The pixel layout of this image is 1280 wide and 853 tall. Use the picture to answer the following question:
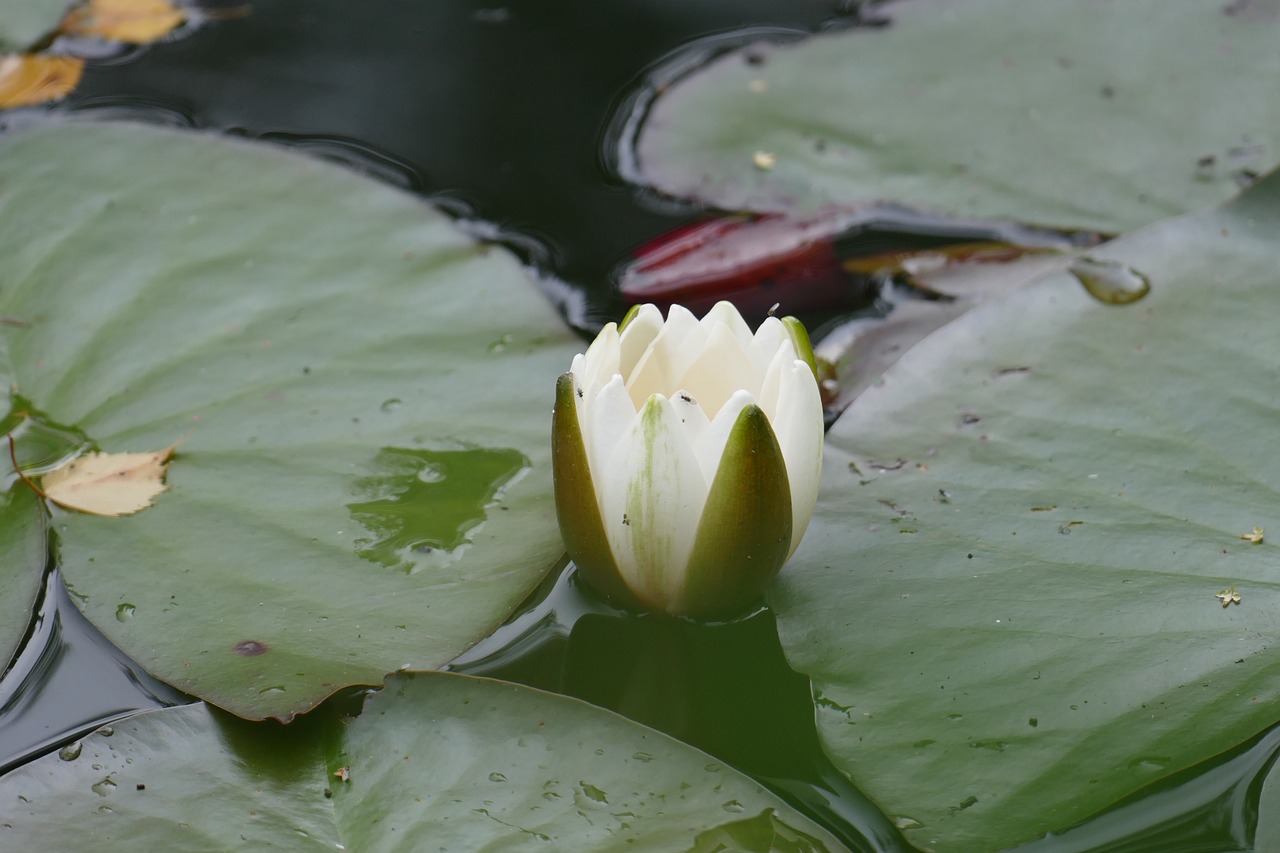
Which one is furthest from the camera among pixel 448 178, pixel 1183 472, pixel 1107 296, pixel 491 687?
pixel 448 178

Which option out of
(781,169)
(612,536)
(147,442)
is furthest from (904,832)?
(781,169)

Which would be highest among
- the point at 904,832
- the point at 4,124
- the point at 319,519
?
the point at 4,124

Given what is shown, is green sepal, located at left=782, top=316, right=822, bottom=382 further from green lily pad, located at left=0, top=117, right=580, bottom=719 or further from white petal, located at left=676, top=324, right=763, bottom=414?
green lily pad, located at left=0, top=117, right=580, bottom=719

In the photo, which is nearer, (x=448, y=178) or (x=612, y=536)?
(x=612, y=536)

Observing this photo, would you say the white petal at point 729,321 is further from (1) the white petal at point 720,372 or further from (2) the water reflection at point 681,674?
(2) the water reflection at point 681,674

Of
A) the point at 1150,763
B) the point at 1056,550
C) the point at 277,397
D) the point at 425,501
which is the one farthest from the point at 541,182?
the point at 1150,763

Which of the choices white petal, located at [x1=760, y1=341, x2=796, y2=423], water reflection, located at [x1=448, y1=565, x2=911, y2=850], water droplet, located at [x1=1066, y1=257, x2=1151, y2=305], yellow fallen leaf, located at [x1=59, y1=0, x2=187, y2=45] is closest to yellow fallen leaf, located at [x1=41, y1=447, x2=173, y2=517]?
water reflection, located at [x1=448, y1=565, x2=911, y2=850]

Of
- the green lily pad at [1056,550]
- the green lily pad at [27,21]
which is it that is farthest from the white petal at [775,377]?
the green lily pad at [27,21]

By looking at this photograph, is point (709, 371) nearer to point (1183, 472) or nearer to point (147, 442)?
point (1183, 472)
